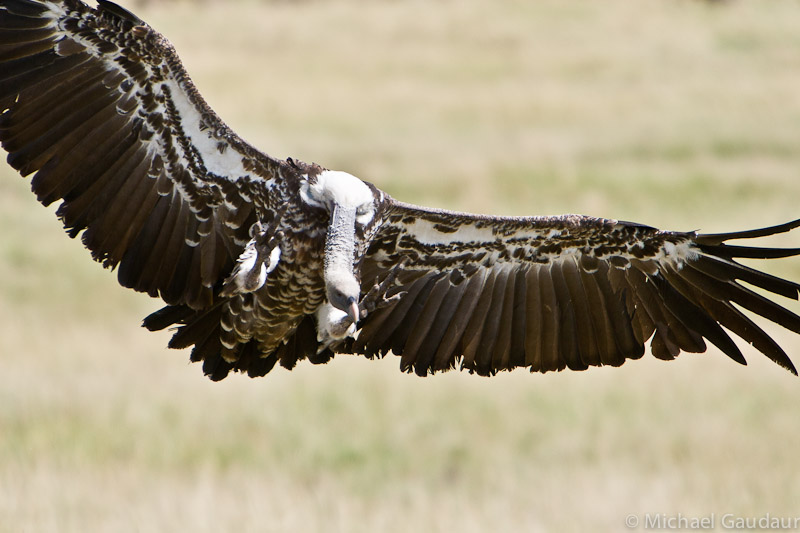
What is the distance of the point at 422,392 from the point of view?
12.7 m

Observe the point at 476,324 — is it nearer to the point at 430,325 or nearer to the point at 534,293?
the point at 430,325

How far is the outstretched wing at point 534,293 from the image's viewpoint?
7.91m

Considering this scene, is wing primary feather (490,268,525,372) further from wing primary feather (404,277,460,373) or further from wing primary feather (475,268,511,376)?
wing primary feather (404,277,460,373)

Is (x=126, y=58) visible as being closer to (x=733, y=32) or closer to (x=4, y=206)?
(x=4, y=206)

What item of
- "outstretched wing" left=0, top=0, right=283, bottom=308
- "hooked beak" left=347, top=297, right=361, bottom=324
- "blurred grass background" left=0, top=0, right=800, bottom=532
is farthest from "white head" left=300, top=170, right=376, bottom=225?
"blurred grass background" left=0, top=0, right=800, bottom=532

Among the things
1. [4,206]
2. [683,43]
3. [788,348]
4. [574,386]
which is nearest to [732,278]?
[574,386]

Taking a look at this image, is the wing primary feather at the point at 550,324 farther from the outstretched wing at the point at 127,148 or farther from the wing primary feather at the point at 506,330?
the outstretched wing at the point at 127,148

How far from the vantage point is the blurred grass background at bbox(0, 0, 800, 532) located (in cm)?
988

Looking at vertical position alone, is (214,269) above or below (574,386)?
below

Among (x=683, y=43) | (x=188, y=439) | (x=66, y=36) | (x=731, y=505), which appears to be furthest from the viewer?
(x=683, y=43)

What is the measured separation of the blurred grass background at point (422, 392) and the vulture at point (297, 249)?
6.19 feet

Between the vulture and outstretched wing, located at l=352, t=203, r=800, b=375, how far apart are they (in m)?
0.01

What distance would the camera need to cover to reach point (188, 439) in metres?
11.2

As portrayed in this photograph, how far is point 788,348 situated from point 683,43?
73.3 ft
